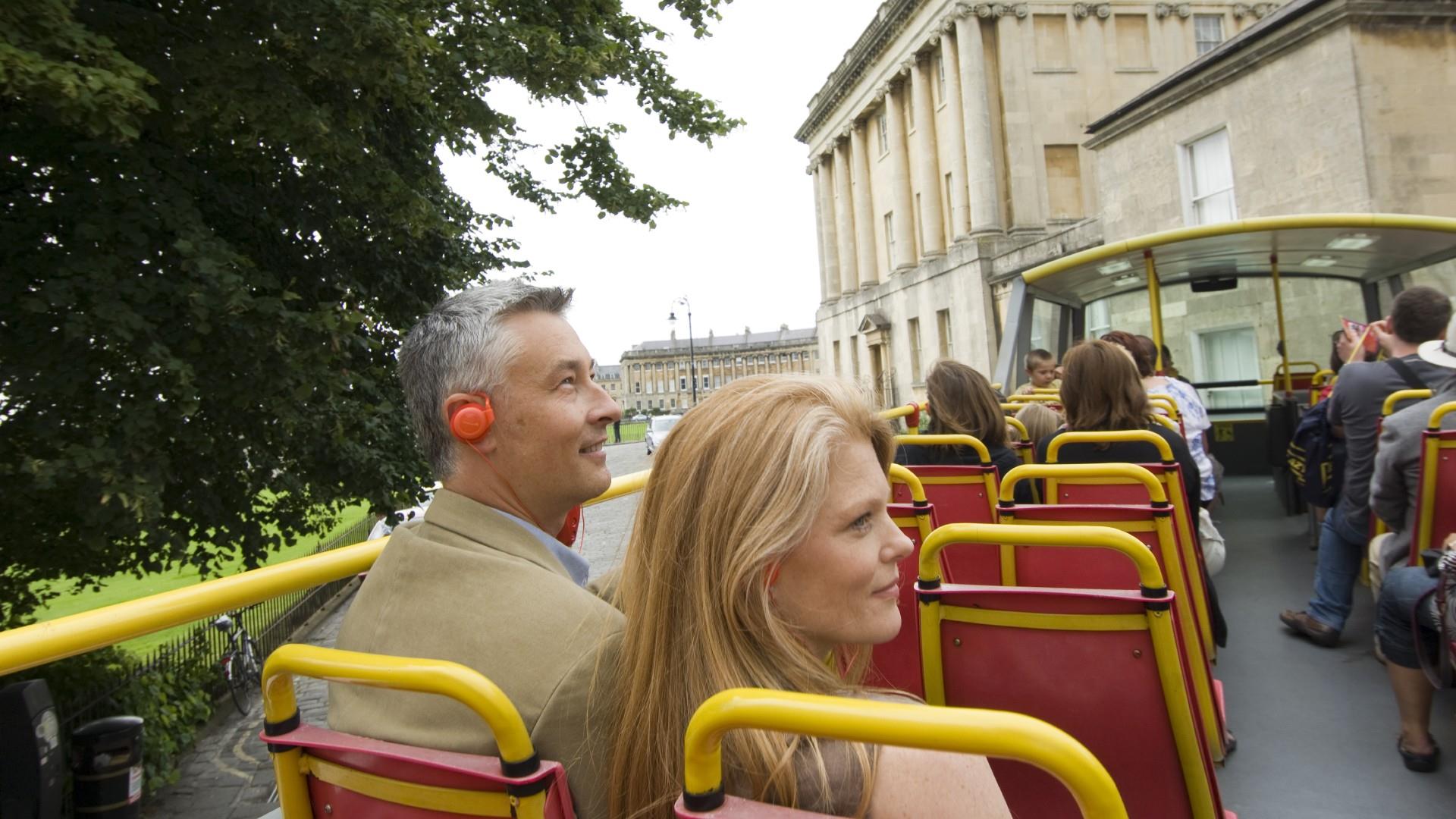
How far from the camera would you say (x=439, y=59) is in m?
8.41

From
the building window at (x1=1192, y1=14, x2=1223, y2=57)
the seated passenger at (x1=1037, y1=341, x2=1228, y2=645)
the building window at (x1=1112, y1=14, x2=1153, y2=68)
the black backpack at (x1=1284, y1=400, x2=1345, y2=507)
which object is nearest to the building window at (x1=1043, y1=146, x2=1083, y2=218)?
the building window at (x1=1112, y1=14, x2=1153, y2=68)

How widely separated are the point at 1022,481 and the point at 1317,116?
58.8 ft

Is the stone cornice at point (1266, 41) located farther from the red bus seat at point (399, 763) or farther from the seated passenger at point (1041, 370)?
the red bus seat at point (399, 763)

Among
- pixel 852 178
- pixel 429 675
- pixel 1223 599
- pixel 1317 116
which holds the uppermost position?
pixel 852 178

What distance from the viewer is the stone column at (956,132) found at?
1537 inches

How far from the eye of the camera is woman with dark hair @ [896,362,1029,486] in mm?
4922

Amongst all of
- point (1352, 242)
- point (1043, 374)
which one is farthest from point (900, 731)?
point (1352, 242)

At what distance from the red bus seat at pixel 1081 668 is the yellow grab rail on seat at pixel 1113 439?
6.69ft

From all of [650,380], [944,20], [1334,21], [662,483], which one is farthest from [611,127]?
[650,380]

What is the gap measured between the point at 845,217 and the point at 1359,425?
5111 centimetres

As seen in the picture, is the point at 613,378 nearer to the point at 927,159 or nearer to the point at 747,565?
the point at 927,159

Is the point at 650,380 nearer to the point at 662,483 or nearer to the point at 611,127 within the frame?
the point at 611,127

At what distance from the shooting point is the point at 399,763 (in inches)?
54.9

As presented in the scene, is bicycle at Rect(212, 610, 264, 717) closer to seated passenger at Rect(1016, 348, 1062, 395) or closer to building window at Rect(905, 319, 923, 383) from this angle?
seated passenger at Rect(1016, 348, 1062, 395)
